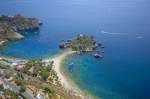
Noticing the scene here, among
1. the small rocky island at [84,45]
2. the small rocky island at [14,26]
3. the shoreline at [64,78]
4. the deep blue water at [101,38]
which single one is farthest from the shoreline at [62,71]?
the small rocky island at [14,26]

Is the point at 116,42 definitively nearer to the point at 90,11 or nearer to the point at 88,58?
the point at 88,58

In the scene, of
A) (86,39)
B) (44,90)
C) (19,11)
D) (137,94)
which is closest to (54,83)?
(44,90)

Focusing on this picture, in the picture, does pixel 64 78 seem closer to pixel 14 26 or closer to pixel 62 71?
pixel 62 71

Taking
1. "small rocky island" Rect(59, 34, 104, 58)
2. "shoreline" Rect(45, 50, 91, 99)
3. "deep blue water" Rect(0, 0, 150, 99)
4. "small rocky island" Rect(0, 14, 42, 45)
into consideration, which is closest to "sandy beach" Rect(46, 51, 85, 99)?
"shoreline" Rect(45, 50, 91, 99)

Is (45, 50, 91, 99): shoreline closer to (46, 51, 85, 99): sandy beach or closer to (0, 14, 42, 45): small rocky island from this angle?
(46, 51, 85, 99): sandy beach

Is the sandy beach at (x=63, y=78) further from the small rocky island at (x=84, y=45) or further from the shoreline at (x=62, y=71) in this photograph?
the small rocky island at (x=84, y=45)
